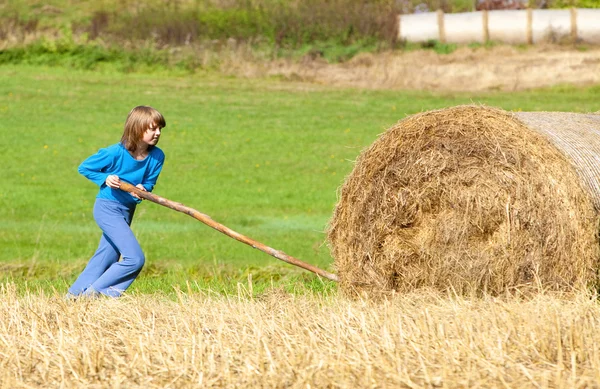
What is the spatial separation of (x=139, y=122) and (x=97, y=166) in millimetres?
504

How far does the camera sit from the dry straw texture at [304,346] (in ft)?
18.3

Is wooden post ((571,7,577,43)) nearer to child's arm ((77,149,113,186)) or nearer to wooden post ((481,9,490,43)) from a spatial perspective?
wooden post ((481,9,490,43))

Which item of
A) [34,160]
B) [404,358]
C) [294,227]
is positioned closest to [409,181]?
[404,358]

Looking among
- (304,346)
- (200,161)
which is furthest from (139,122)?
(200,161)

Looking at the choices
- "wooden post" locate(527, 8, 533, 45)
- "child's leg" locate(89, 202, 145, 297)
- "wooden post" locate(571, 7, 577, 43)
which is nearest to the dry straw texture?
"child's leg" locate(89, 202, 145, 297)

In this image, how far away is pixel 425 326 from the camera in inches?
247

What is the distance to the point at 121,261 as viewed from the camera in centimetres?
855

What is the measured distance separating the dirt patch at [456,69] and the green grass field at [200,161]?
2.82 ft

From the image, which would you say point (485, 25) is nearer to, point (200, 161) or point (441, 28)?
point (441, 28)

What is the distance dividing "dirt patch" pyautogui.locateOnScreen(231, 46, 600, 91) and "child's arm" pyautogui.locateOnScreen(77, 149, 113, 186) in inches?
757

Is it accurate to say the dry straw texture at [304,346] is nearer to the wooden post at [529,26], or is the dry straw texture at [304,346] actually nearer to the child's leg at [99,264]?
the child's leg at [99,264]

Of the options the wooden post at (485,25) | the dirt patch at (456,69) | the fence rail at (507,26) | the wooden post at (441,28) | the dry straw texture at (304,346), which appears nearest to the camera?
the dry straw texture at (304,346)

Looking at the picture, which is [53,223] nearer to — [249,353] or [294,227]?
[294,227]

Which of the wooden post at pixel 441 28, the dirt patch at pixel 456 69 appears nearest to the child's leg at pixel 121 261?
the dirt patch at pixel 456 69
